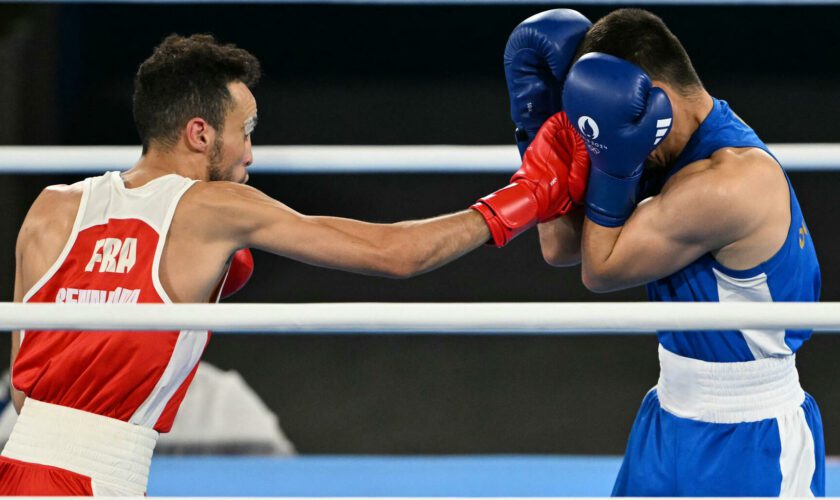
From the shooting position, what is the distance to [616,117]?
2.04 metres

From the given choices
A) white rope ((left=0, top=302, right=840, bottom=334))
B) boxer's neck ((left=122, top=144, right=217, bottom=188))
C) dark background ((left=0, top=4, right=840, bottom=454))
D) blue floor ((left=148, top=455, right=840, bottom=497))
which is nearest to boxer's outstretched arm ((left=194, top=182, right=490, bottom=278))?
boxer's neck ((left=122, top=144, right=217, bottom=188))

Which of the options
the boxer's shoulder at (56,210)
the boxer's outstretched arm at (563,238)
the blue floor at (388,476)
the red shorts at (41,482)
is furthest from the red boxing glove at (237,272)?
the blue floor at (388,476)

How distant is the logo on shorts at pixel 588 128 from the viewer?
6.86 feet

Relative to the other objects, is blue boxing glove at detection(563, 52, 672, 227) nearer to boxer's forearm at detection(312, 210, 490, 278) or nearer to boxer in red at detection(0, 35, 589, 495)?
boxer in red at detection(0, 35, 589, 495)

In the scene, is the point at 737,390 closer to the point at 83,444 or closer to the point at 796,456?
the point at 796,456

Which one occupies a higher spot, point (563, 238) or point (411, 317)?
point (411, 317)

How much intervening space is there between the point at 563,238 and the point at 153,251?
90cm

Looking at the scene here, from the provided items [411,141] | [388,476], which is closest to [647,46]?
[388,476]

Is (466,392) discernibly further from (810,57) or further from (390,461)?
(810,57)

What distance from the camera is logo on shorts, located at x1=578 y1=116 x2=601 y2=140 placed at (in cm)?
209

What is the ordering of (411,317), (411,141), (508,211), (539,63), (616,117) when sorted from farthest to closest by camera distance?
(411,141), (539,63), (508,211), (616,117), (411,317)

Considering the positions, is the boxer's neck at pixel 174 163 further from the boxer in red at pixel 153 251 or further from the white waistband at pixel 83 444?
the white waistband at pixel 83 444

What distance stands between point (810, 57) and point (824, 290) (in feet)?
3.83

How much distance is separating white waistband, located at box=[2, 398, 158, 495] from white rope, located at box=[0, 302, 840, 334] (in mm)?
664
